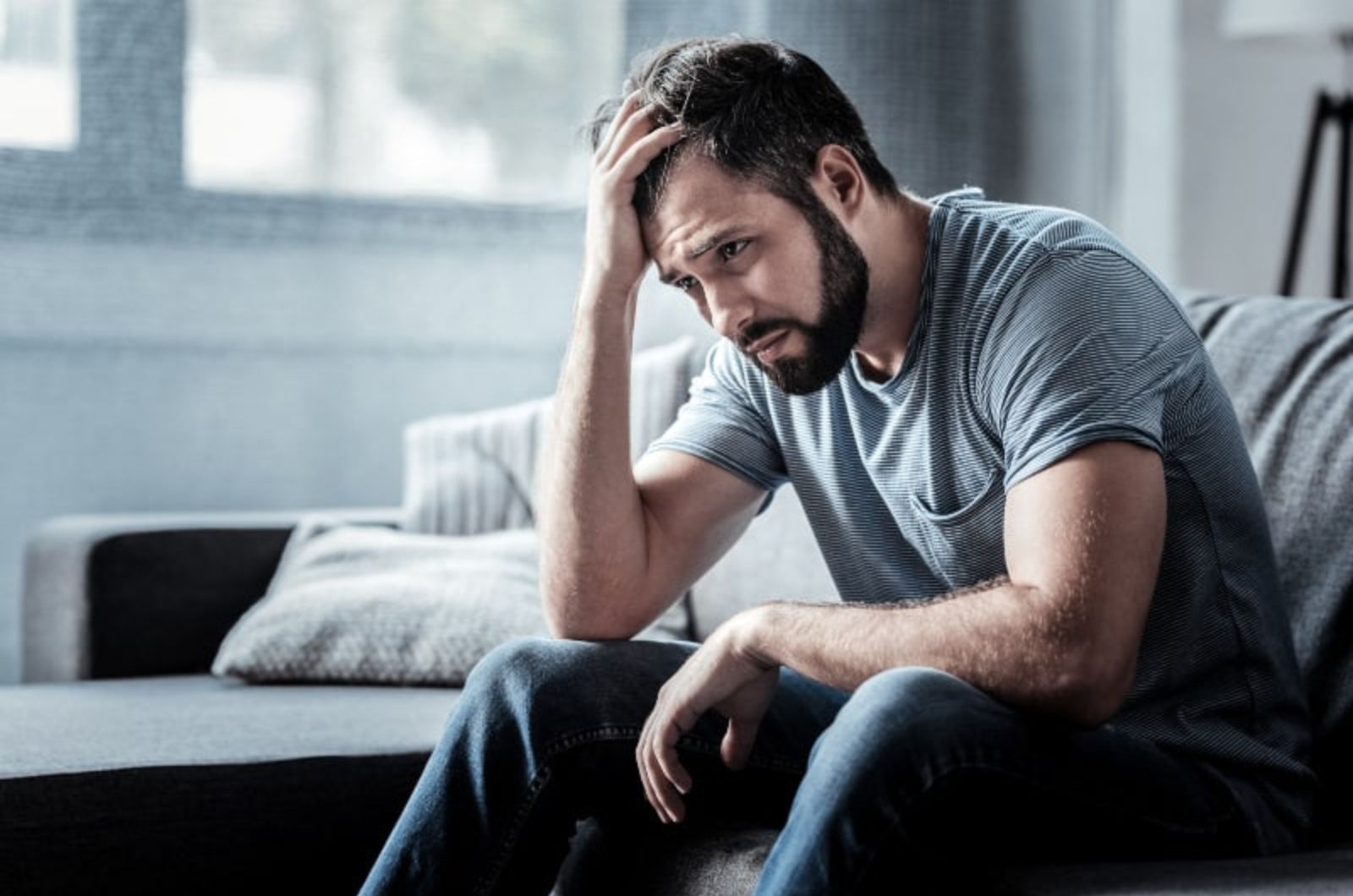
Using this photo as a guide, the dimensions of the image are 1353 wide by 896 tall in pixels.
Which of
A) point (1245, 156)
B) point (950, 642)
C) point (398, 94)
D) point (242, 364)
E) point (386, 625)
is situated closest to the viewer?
point (950, 642)

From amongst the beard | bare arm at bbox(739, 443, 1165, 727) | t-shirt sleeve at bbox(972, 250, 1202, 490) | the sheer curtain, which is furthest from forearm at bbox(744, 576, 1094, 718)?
the sheer curtain

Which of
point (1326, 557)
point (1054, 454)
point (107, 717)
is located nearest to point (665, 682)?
point (1054, 454)

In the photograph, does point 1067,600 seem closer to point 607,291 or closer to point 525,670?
point 525,670

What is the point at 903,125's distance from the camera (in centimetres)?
312

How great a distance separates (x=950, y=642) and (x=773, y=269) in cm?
37

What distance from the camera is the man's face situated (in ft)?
4.93

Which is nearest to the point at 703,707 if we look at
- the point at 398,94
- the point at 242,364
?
the point at 242,364

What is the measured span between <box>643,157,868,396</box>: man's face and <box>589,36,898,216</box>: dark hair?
0.02 meters

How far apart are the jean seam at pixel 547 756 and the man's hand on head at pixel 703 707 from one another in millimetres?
17

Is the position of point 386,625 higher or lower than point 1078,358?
lower

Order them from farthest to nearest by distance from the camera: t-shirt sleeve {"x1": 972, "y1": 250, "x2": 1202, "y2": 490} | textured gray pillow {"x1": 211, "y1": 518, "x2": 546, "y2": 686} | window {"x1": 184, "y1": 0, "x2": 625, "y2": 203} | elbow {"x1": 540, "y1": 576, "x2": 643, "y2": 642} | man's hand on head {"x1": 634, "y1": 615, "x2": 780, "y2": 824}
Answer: window {"x1": 184, "y1": 0, "x2": 625, "y2": 203} → textured gray pillow {"x1": 211, "y1": 518, "x2": 546, "y2": 686} → elbow {"x1": 540, "y1": 576, "x2": 643, "y2": 642} → man's hand on head {"x1": 634, "y1": 615, "x2": 780, "y2": 824} → t-shirt sleeve {"x1": 972, "y1": 250, "x2": 1202, "y2": 490}

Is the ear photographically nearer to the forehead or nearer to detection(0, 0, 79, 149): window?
the forehead

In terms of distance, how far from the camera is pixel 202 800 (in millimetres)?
1719

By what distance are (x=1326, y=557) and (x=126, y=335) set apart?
6.10ft
